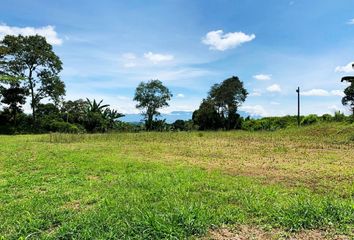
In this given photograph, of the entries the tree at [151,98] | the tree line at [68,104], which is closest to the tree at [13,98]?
the tree line at [68,104]

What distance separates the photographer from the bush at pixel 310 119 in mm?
27014

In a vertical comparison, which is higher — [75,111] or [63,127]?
[75,111]

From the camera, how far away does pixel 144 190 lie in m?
5.31

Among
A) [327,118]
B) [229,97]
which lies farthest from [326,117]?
[229,97]

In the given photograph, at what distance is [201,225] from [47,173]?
15.5 ft

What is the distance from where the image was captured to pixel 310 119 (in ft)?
90.1

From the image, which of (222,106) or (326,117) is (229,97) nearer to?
(222,106)

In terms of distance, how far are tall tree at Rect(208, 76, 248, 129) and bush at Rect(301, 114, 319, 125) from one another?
7.30 m

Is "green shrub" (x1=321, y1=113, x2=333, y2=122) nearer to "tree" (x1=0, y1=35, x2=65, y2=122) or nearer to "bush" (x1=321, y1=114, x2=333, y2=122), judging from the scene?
"bush" (x1=321, y1=114, x2=333, y2=122)

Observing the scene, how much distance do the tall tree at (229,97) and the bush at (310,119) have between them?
730 centimetres

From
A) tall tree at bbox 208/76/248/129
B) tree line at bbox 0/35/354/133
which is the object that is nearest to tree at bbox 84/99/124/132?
tree line at bbox 0/35/354/133

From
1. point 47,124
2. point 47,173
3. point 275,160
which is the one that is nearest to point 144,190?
point 47,173

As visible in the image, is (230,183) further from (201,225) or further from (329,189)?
(201,225)

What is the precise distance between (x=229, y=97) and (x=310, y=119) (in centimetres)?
845
